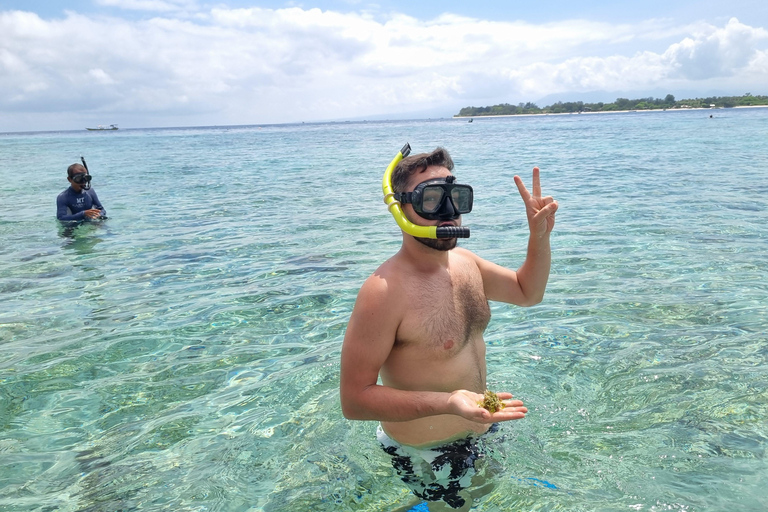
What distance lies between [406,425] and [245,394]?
1726mm

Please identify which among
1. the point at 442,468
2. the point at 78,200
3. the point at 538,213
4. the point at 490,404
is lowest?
the point at 442,468

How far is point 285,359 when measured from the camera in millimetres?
4582

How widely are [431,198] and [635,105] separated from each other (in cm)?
13770

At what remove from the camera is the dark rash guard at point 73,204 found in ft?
33.0

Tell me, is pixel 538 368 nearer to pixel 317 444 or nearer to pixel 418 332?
pixel 317 444

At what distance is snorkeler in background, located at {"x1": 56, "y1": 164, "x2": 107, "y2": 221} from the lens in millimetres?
9984

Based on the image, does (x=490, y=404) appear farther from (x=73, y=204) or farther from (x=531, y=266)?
(x=73, y=204)

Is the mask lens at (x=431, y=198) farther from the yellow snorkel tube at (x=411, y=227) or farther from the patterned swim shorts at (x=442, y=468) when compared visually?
the patterned swim shorts at (x=442, y=468)

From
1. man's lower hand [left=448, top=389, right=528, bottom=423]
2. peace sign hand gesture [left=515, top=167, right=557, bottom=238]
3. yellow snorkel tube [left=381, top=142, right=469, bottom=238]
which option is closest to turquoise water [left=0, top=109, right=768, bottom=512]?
man's lower hand [left=448, top=389, right=528, bottom=423]

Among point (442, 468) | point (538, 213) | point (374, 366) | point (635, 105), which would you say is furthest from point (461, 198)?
point (635, 105)

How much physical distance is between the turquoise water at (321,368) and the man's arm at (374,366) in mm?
777

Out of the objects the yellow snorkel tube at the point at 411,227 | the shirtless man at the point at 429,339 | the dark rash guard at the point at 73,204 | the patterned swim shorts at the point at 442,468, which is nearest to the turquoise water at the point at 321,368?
the patterned swim shorts at the point at 442,468

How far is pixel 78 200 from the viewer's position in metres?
10.3

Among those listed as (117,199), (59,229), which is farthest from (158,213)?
(117,199)
